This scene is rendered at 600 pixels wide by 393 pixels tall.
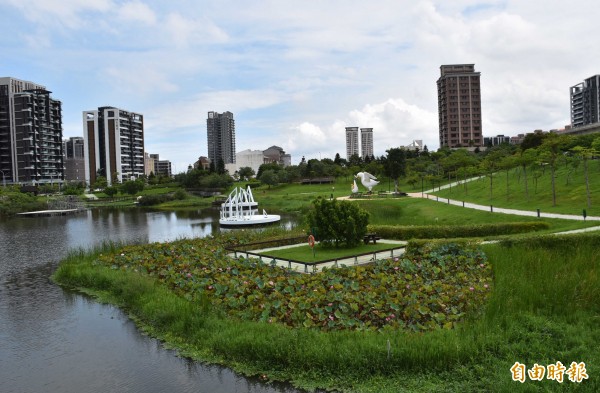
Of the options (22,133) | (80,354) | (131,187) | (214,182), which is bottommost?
(80,354)

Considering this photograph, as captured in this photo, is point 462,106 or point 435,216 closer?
point 435,216

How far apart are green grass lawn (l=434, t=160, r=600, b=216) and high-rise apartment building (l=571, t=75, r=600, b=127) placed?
3387 inches

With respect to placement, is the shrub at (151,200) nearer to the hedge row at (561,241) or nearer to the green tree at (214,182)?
the green tree at (214,182)

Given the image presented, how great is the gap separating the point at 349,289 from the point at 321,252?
688 centimetres

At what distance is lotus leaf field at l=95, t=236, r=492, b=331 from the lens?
1102 centimetres

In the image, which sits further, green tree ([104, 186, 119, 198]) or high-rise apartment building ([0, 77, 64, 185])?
high-rise apartment building ([0, 77, 64, 185])

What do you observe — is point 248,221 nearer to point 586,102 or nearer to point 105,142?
point 105,142

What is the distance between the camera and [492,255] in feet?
49.0

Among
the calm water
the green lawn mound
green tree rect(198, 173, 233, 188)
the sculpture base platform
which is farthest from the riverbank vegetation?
green tree rect(198, 173, 233, 188)

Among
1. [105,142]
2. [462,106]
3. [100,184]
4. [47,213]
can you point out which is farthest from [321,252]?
[105,142]

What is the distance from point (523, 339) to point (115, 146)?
12906 centimetres

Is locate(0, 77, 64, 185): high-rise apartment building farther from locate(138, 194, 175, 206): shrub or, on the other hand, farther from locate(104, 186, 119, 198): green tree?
locate(138, 194, 175, 206): shrub

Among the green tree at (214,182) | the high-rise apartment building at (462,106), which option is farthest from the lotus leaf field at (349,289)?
the high-rise apartment building at (462,106)

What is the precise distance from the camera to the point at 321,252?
19.9 metres
